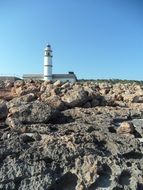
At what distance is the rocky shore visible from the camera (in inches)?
276

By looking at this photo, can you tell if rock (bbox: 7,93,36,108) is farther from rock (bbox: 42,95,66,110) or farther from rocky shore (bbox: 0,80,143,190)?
rock (bbox: 42,95,66,110)

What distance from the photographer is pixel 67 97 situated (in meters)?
10.1

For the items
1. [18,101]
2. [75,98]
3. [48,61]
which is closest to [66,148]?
[18,101]

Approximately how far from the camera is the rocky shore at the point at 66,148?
7000mm

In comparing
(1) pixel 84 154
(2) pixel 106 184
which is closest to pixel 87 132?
(1) pixel 84 154

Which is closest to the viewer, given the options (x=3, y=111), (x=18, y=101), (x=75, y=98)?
(x=3, y=111)

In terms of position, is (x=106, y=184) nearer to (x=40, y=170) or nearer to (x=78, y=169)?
(x=78, y=169)

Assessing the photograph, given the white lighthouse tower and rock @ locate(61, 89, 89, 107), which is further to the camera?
the white lighthouse tower

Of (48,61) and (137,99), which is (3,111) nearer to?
(137,99)

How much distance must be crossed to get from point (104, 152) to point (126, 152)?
15.2 inches

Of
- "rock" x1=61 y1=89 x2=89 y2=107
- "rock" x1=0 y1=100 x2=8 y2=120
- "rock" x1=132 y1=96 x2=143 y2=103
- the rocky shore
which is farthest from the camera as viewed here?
"rock" x1=132 y1=96 x2=143 y2=103

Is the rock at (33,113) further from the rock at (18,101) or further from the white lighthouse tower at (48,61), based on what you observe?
the white lighthouse tower at (48,61)

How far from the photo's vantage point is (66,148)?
741 centimetres

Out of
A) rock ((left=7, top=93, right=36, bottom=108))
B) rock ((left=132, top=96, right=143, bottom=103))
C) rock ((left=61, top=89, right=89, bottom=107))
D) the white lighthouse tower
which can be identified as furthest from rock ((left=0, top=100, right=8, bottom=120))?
the white lighthouse tower
